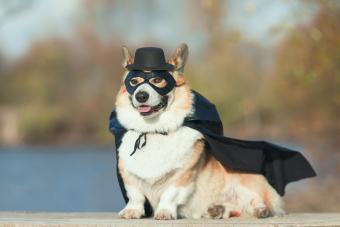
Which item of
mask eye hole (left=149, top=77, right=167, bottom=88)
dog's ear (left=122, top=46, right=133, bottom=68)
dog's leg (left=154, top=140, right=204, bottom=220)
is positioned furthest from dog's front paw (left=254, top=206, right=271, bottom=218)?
dog's ear (left=122, top=46, right=133, bottom=68)

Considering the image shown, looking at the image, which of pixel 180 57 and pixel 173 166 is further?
pixel 180 57

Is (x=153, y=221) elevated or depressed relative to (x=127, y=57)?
depressed

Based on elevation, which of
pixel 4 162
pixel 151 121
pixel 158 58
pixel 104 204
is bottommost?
pixel 4 162

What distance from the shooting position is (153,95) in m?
6.26

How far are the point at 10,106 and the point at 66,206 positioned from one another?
13167 mm

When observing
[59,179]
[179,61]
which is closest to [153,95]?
[179,61]

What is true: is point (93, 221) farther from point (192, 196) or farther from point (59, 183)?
point (59, 183)

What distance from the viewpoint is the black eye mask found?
20.8ft

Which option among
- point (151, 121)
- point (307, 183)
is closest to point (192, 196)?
point (151, 121)

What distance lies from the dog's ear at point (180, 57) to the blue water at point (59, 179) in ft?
38.0

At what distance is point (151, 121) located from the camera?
6.43 metres

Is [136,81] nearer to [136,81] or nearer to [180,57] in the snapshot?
[136,81]

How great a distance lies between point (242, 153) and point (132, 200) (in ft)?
3.08

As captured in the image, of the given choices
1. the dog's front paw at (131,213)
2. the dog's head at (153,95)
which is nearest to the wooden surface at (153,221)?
the dog's front paw at (131,213)
